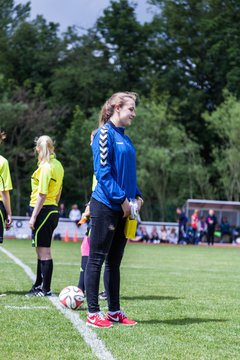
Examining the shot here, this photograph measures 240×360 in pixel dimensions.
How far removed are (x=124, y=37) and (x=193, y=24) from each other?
6182 millimetres

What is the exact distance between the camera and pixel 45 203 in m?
8.84

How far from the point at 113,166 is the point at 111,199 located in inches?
12.2

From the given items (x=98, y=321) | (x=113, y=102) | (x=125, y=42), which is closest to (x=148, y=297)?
(x=98, y=321)

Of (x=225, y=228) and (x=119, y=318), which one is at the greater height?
(x=119, y=318)

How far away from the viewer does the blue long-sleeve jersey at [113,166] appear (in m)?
6.43

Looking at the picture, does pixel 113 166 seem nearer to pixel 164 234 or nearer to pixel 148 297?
pixel 148 297

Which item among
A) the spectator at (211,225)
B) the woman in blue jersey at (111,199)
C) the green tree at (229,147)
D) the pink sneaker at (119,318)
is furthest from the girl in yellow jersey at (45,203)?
the green tree at (229,147)

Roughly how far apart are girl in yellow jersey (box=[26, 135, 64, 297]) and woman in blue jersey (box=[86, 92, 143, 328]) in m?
1.99

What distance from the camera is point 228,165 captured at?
50875 millimetres

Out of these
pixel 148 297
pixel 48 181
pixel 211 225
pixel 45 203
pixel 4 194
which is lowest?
pixel 211 225

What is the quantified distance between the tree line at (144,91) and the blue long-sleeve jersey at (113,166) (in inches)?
1615

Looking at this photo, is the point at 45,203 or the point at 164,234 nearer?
the point at 45,203

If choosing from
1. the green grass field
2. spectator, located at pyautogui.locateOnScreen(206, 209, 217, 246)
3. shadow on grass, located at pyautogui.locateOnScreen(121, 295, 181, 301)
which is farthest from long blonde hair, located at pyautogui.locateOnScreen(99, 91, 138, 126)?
spectator, located at pyautogui.locateOnScreen(206, 209, 217, 246)

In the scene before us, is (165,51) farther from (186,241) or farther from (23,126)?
(186,241)
